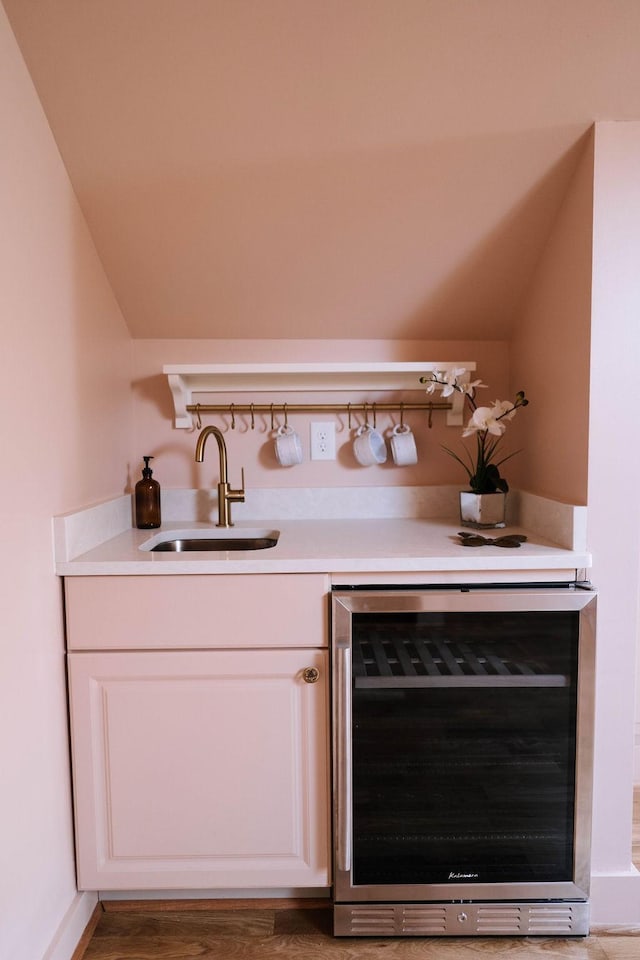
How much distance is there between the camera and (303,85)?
1.34 meters

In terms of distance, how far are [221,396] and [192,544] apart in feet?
1.62

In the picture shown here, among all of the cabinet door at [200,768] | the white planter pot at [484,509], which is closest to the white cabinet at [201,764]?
the cabinet door at [200,768]

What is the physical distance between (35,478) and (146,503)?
60 centimetres

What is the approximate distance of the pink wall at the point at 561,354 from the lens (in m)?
1.45

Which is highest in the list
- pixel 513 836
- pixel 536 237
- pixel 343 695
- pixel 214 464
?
pixel 536 237

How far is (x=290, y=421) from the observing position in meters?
1.98

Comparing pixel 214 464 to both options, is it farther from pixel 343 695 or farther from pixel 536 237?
pixel 536 237

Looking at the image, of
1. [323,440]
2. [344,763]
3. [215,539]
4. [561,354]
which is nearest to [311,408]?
[323,440]

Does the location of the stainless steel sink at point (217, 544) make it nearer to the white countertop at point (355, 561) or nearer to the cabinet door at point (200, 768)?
the white countertop at point (355, 561)

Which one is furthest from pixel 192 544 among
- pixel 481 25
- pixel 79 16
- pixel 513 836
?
pixel 481 25

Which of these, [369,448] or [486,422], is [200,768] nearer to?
[369,448]

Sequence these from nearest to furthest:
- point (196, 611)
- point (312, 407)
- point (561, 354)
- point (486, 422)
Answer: point (196, 611) → point (561, 354) → point (486, 422) → point (312, 407)

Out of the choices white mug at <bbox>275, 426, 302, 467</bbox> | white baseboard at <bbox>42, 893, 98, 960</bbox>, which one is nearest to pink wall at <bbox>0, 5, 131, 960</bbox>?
white baseboard at <bbox>42, 893, 98, 960</bbox>

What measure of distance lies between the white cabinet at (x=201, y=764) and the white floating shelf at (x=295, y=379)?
699mm
